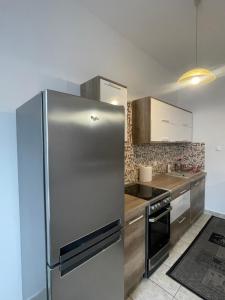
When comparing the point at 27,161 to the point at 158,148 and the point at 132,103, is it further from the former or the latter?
the point at 158,148

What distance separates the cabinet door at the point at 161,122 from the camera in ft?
7.62

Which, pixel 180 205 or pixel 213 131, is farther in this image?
pixel 213 131

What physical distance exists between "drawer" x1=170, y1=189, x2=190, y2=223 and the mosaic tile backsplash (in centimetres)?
65

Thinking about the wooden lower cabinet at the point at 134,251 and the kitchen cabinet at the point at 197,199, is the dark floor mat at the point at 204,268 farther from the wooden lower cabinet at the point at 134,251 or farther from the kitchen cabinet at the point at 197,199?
the wooden lower cabinet at the point at 134,251

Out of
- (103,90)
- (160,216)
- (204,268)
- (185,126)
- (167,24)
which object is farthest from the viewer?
(185,126)

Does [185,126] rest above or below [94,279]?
above

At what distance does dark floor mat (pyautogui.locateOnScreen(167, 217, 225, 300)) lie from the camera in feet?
5.39

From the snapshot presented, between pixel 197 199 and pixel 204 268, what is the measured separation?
4.23ft

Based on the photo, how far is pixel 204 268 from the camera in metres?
1.92

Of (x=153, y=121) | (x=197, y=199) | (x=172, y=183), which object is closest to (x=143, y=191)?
(x=172, y=183)

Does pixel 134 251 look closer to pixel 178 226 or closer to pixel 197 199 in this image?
pixel 178 226

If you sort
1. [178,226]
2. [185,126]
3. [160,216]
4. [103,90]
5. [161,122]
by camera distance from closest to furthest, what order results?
[103,90] < [160,216] < [178,226] < [161,122] < [185,126]

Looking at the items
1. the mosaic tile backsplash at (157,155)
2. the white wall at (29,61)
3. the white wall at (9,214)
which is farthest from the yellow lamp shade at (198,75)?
the white wall at (9,214)

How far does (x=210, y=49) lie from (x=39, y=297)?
3545 millimetres
